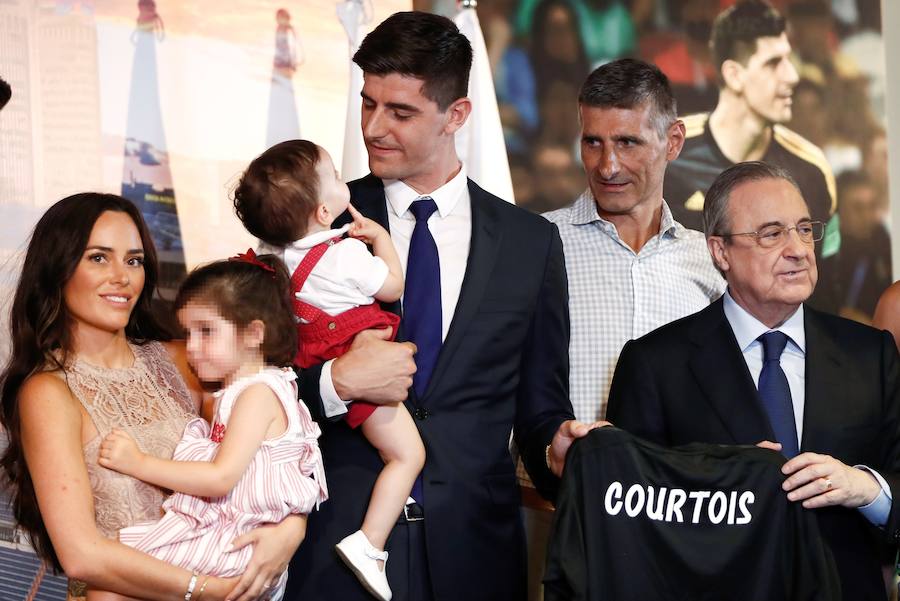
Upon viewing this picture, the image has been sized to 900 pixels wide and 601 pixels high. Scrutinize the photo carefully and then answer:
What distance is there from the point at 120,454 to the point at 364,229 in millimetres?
710

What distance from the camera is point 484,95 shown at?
433 centimetres

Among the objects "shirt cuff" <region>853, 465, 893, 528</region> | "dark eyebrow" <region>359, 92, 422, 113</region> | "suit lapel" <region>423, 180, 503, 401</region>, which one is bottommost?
"shirt cuff" <region>853, 465, 893, 528</region>

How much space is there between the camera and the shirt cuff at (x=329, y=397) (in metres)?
2.40

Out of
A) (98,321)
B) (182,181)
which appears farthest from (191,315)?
(182,181)

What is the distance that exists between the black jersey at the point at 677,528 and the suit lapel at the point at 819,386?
166mm

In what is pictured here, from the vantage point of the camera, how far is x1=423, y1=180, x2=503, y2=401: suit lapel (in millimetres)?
2506

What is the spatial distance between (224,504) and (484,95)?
7.95 ft

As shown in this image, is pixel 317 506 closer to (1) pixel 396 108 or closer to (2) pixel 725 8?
(1) pixel 396 108

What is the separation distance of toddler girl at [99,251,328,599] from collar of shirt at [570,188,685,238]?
1.27m

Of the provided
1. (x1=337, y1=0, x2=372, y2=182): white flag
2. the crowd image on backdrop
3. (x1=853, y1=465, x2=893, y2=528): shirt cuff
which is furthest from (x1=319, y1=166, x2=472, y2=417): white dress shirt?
the crowd image on backdrop

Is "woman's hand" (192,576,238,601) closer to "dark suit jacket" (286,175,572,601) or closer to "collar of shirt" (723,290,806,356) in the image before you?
"dark suit jacket" (286,175,572,601)

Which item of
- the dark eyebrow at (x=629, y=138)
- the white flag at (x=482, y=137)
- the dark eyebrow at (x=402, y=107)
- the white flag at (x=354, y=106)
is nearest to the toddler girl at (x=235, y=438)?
the dark eyebrow at (x=402, y=107)

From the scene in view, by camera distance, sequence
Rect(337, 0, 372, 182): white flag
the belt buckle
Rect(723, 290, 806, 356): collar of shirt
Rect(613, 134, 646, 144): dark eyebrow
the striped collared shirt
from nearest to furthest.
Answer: the belt buckle, Rect(723, 290, 806, 356): collar of shirt, the striped collared shirt, Rect(613, 134, 646, 144): dark eyebrow, Rect(337, 0, 372, 182): white flag

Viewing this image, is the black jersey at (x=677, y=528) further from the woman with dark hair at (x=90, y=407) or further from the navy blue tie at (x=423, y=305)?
the woman with dark hair at (x=90, y=407)
